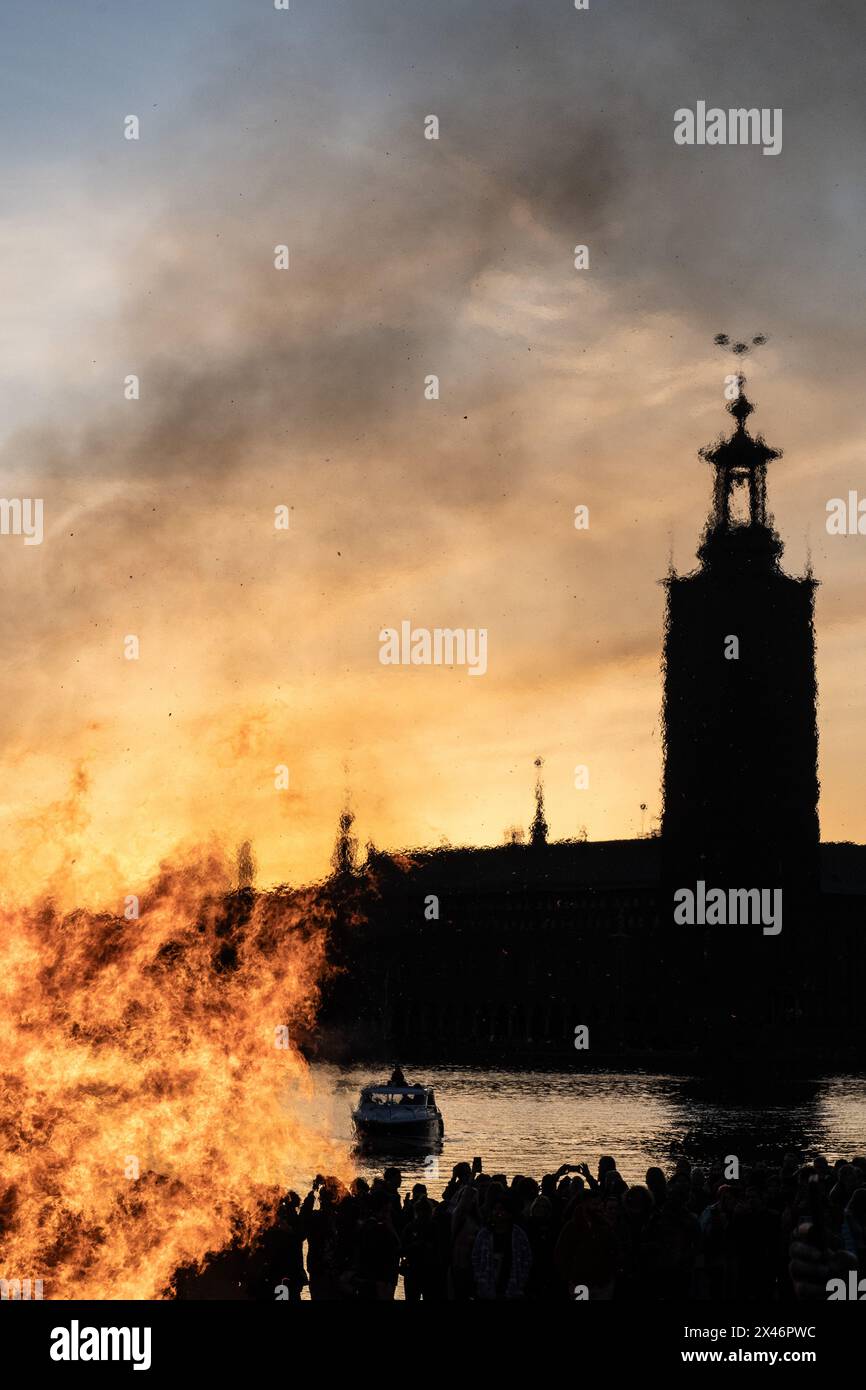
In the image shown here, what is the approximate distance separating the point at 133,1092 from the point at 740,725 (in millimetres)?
127668

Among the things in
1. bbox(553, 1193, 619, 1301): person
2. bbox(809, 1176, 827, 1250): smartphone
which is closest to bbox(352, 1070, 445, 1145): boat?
bbox(809, 1176, 827, 1250): smartphone

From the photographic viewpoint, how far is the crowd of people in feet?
44.7

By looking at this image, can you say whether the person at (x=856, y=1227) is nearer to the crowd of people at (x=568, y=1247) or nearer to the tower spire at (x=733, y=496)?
the crowd of people at (x=568, y=1247)

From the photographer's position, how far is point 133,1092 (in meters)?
17.7

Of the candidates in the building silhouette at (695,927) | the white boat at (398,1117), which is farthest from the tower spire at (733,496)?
the white boat at (398,1117)

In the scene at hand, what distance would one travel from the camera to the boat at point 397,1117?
182 feet

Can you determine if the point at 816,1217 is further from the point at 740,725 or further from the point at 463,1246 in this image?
the point at 740,725

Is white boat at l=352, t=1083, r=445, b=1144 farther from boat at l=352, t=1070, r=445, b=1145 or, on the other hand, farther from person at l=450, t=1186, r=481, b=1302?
person at l=450, t=1186, r=481, b=1302

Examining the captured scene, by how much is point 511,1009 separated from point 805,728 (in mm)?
40135

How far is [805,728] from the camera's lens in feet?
460

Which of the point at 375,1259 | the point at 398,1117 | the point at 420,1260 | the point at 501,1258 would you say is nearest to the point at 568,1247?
the point at 501,1258

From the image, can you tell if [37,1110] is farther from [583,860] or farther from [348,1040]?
[583,860]

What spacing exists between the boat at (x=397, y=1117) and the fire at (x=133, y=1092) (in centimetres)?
3468
